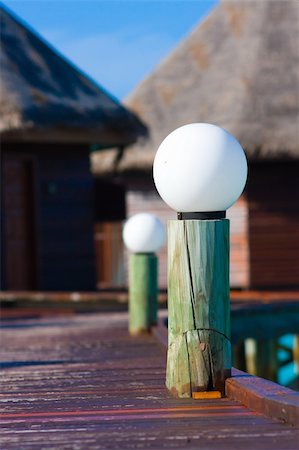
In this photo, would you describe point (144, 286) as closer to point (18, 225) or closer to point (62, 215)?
point (18, 225)

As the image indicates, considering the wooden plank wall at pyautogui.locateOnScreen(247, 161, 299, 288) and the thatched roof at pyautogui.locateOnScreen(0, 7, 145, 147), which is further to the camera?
the wooden plank wall at pyautogui.locateOnScreen(247, 161, 299, 288)

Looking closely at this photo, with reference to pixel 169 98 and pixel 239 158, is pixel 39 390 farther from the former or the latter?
pixel 169 98

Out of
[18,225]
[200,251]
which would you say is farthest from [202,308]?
[18,225]

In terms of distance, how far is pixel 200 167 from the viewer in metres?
3.47

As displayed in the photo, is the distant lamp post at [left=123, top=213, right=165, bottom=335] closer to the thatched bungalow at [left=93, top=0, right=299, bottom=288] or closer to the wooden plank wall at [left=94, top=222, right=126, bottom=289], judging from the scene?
the thatched bungalow at [left=93, top=0, right=299, bottom=288]

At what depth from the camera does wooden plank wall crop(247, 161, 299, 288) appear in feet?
51.6

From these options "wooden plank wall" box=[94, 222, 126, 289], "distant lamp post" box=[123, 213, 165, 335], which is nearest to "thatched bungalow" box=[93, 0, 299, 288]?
"wooden plank wall" box=[94, 222, 126, 289]

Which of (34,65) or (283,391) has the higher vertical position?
(34,65)

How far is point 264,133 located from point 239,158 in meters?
12.4

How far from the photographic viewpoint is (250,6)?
59.4 feet

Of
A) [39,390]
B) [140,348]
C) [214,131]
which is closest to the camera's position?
[214,131]

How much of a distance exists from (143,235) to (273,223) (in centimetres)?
970

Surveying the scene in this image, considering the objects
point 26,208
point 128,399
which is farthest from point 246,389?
point 26,208

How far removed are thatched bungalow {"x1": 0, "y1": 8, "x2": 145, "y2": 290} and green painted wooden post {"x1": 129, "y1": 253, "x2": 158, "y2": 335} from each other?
20.3ft
